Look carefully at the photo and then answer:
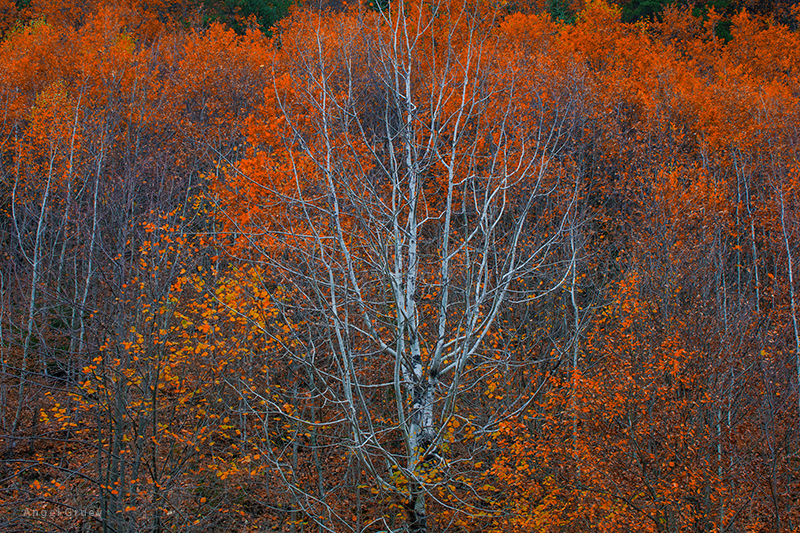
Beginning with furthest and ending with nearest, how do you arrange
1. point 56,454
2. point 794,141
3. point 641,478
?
point 794,141
point 56,454
point 641,478

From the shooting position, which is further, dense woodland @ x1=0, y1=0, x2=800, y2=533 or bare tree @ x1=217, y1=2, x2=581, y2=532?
dense woodland @ x1=0, y1=0, x2=800, y2=533

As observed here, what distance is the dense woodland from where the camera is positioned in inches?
274

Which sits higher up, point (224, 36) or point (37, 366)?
point (224, 36)

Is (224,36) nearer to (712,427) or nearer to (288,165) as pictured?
(288,165)

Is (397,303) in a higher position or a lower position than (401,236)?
higher

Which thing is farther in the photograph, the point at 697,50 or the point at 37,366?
the point at 697,50

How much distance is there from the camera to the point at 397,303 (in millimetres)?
5762

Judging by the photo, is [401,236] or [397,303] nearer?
[397,303]

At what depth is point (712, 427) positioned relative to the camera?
40.0 ft

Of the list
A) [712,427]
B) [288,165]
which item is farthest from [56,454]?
[712,427]

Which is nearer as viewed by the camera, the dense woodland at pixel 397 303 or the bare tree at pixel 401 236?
the bare tree at pixel 401 236

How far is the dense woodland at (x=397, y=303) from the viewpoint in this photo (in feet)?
22.9

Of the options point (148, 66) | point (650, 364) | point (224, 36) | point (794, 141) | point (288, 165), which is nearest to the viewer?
point (650, 364)

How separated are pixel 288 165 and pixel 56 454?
9999mm
